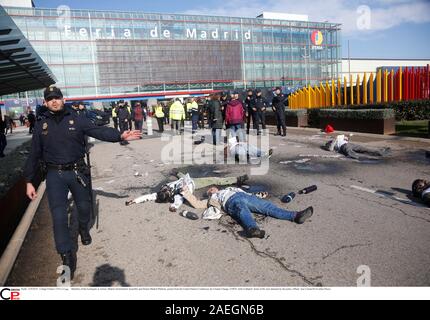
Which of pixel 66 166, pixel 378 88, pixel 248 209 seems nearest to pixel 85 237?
pixel 66 166

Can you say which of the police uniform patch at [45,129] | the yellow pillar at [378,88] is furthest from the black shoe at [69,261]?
the yellow pillar at [378,88]

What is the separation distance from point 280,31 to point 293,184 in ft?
263

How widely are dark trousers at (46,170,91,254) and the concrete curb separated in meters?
0.69

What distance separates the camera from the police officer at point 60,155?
11.9 feet

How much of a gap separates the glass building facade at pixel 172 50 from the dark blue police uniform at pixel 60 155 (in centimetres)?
6744

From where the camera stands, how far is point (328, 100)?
58.4ft

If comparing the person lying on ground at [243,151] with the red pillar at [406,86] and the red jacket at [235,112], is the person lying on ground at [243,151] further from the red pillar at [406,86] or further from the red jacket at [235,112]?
the red pillar at [406,86]

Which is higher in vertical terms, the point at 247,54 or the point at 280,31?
the point at 280,31

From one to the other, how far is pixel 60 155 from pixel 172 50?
7329 centimetres

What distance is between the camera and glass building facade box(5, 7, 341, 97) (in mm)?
63656

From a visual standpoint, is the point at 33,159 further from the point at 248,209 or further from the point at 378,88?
the point at 378,88
